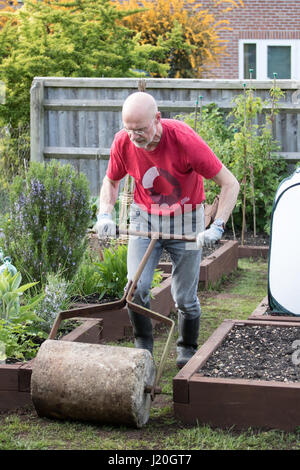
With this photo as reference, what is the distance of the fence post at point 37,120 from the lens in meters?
10.3

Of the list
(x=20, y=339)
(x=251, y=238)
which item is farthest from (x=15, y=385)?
(x=251, y=238)

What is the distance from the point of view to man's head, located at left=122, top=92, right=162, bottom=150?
3.82 m

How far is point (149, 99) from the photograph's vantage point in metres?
3.89

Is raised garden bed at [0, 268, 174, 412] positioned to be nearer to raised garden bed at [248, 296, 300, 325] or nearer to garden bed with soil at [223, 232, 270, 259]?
raised garden bed at [248, 296, 300, 325]

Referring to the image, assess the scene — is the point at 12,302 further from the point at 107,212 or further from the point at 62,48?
the point at 62,48

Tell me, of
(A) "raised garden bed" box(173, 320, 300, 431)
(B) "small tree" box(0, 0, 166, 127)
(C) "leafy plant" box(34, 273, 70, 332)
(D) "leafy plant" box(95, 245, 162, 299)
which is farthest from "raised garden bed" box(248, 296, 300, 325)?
(B) "small tree" box(0, 0, 166, 127)

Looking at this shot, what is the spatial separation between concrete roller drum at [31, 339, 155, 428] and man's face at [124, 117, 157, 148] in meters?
1.11

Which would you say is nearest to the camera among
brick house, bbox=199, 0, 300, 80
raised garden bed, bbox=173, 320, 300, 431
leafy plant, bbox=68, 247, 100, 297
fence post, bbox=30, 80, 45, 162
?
raised garden bed, bbox=173, 320, 300, 431

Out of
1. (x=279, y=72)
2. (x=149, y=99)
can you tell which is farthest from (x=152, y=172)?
(x=279, y=72)

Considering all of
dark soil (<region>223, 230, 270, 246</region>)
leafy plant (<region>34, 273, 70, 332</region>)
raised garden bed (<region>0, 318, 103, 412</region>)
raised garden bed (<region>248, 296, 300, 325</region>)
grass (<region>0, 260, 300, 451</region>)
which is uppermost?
leafy plant (<region>34, 273, 70, 332</region>)

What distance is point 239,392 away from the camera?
3.74 meters

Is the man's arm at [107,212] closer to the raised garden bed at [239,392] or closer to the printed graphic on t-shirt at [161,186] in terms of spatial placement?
the printed graphic on t-shirt at [161,186]

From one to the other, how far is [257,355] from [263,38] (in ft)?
41.7
